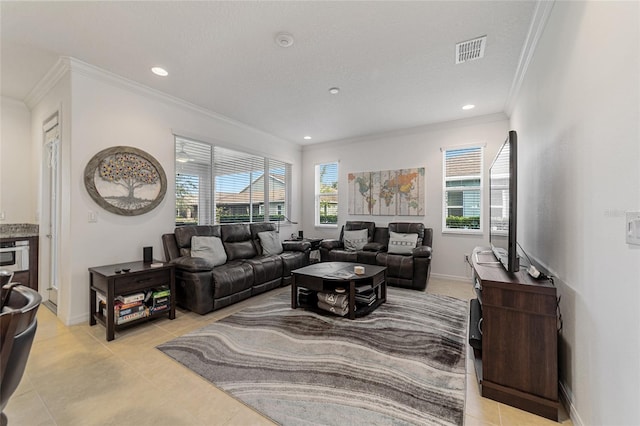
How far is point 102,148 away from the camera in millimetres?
3004

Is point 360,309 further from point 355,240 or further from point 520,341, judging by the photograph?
point 355,240

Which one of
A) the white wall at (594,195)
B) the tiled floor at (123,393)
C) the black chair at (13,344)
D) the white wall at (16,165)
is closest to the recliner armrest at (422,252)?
the white wall at (594,195)

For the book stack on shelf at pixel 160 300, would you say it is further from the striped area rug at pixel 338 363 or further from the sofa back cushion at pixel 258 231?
the sofa back cushion at pixel 258 231

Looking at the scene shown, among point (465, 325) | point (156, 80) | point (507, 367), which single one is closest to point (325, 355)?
point (507, 367)

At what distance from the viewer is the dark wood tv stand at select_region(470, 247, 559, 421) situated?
1.58m

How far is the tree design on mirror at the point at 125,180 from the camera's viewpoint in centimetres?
294

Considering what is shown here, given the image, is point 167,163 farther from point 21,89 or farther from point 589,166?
point 589,166

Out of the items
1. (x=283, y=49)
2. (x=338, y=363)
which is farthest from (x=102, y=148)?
(x=338, y=363)

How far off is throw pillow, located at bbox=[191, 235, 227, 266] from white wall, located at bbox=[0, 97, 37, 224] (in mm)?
2360

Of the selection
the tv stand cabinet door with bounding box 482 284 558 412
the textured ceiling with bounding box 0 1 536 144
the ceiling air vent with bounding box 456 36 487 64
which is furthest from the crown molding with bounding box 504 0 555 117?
the tv stand cabinet door with bounding box 482 284 558 412

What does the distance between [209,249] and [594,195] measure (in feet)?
12.2

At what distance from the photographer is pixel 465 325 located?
2.79 meters

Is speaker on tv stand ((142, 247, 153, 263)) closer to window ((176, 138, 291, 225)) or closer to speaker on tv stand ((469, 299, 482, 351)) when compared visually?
window ((176, 138, 291, 225))

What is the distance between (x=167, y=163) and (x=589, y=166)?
4.22m
